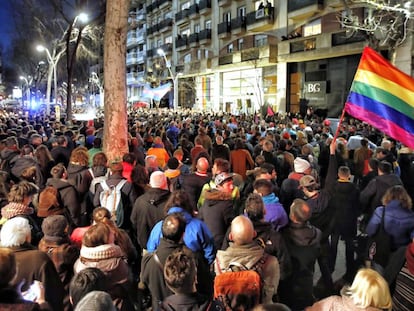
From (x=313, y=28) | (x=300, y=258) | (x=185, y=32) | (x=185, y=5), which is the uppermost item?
(x=185, y=5)

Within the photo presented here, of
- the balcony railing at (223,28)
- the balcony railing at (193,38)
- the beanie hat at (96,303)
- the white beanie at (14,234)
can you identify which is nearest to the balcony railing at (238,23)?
the balcony railing at (223,28)

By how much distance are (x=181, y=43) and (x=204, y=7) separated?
20.9 ft

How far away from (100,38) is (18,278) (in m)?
28.5

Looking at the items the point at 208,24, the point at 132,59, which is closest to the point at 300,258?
the point at 208,24

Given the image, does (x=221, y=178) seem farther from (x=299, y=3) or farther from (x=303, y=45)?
(x=299, y=3)

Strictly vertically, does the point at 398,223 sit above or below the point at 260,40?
below

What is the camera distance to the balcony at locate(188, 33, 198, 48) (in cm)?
4442

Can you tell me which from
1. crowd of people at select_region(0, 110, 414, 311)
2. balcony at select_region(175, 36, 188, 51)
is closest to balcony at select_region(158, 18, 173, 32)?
balcony at select_region(175, 36, 188, 51)

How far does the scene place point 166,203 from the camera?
472 centimetres

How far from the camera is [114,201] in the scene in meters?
5.43

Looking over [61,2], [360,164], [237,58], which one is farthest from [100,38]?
[360,164]

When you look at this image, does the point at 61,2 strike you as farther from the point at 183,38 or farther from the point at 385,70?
the point at 183,38

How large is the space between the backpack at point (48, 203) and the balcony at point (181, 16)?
43677mm

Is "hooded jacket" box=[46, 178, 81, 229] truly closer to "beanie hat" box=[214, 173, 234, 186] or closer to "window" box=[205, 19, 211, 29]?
"beanie hat" box=[214, 173, 234, 186]
